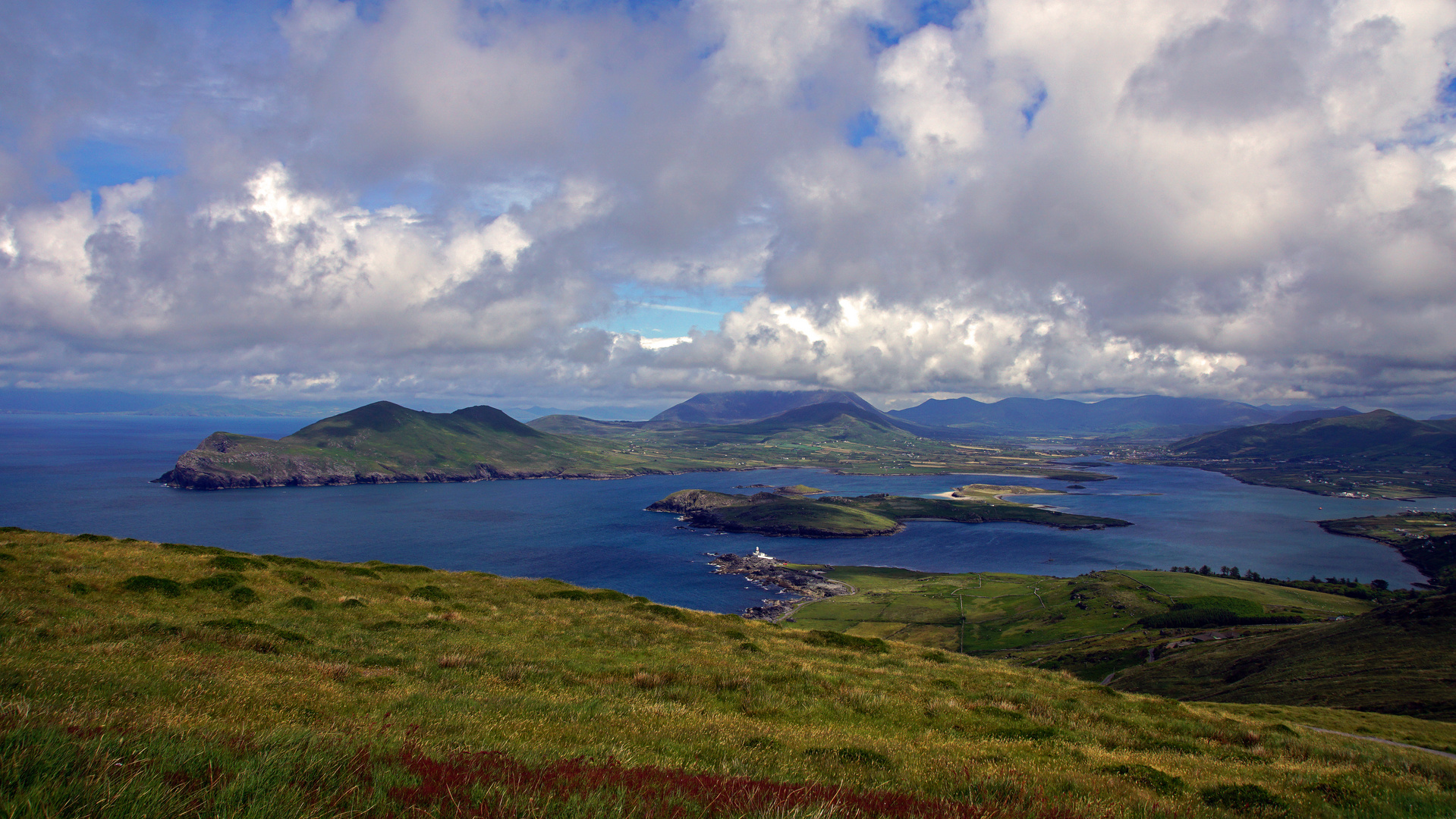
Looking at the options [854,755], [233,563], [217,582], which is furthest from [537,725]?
[233,563]

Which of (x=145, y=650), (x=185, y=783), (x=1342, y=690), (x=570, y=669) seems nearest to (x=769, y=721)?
(x=570, y=669)

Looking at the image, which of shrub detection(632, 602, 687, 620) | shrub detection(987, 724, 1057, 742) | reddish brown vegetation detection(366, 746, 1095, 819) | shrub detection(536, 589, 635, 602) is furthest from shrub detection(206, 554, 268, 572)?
shrub detection(987, 724, 1057, 742)

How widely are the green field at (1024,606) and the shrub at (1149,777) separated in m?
126

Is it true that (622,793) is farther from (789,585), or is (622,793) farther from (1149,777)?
(789,585)

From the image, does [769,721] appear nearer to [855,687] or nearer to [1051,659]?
[855,687]

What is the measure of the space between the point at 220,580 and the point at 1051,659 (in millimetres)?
128282

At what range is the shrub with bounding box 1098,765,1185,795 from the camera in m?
11.6

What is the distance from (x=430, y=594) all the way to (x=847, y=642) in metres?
22.5

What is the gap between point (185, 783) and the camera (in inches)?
210

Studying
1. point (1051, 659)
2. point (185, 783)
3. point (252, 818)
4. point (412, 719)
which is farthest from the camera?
point (1051, 659)

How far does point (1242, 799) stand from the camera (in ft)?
36.0

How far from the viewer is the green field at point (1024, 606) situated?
141875 mm

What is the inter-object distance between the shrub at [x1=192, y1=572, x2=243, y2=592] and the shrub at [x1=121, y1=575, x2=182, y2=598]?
106 cm

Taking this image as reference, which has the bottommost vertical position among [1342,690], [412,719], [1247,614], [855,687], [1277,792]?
[1247,614]
